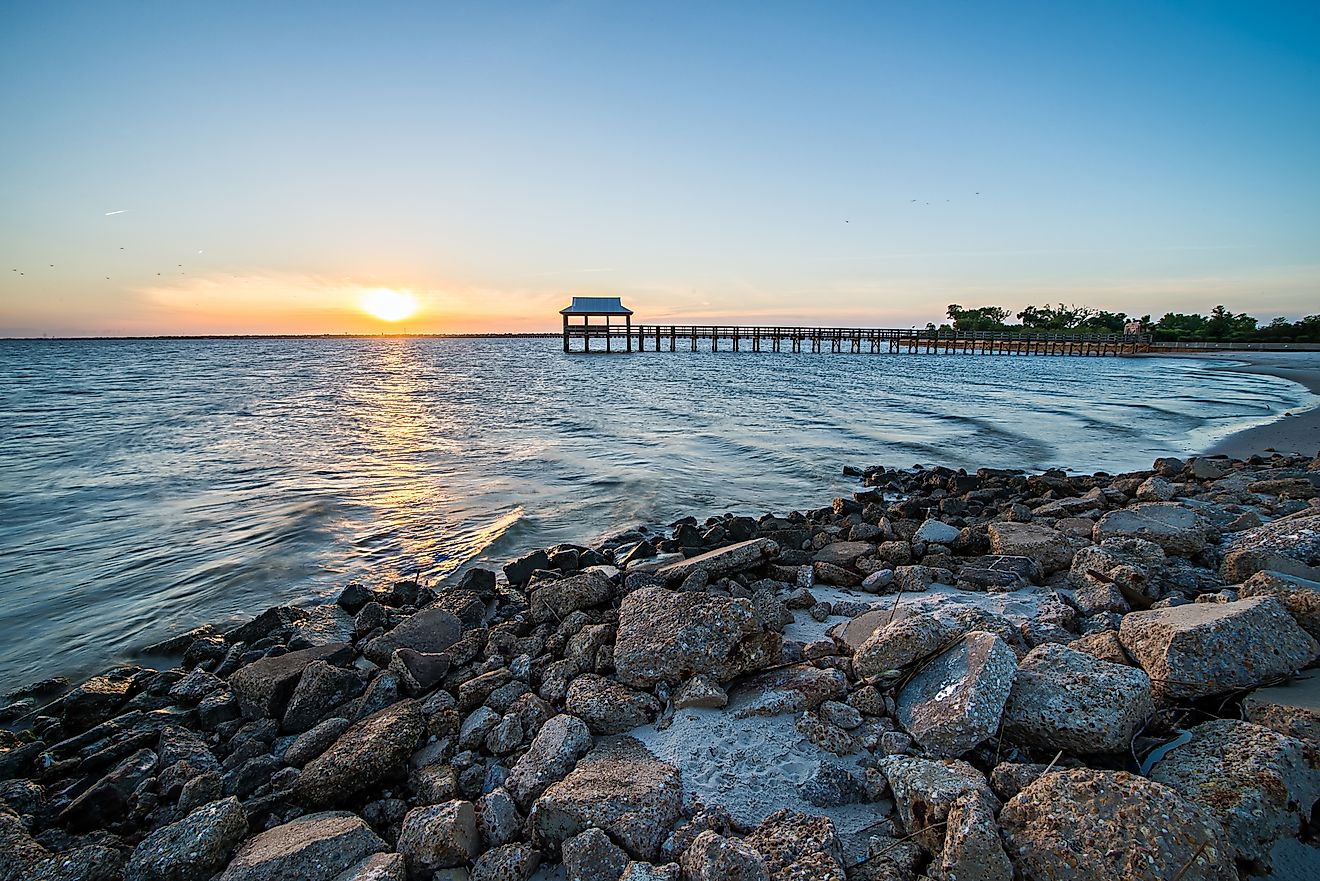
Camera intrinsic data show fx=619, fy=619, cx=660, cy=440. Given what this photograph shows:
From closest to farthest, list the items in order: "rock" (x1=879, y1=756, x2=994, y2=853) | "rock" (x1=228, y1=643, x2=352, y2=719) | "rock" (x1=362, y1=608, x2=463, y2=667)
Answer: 1. "rock" (x1=879, y1=756, x2=994, y2=853)
2. "rock" (x1=228, y1=643, x2=352, y2=719)
3. "rock" (x1=362, y1=608, x2=463, y2=667)

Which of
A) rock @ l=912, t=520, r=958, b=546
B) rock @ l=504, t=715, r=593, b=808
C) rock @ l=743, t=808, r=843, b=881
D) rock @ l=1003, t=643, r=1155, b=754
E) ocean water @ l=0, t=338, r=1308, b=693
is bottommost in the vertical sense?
ocean water @ l=0, t=338, r=1308, b=693

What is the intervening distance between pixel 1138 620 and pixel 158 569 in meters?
8.69

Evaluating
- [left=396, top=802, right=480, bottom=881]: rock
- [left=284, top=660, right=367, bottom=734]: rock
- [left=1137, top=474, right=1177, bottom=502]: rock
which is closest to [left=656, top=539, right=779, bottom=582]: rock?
[left=284, top=660, right=367, bottom=734]: rock

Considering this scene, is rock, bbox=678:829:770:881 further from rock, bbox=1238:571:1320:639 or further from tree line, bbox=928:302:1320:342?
tree line, bbox=928:302:1320:342

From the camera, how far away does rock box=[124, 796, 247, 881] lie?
97.4 inches

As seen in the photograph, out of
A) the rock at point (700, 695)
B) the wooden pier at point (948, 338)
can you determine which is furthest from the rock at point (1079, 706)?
the wooden pier at point (948, 338)

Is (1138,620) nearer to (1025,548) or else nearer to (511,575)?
(1025,548)

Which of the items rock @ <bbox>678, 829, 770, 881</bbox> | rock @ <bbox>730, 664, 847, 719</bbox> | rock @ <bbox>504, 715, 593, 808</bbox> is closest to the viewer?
rock @ <bbox>678, 829, 770, 881</bbox>

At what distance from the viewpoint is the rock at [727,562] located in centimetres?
469

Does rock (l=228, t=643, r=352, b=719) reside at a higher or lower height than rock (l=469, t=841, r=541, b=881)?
lower

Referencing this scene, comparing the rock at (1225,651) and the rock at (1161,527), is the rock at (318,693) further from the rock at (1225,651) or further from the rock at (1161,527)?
the rock at (1161,527)

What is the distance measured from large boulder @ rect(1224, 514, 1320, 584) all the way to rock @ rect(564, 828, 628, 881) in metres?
4.55

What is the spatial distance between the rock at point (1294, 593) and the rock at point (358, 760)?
4368mm

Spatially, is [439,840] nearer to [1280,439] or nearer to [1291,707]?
[1291,707]
